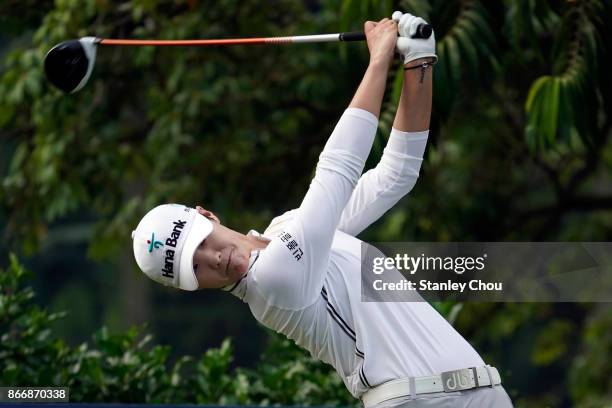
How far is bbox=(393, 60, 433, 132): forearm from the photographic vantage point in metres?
4.05

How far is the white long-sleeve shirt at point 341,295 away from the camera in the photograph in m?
3.84

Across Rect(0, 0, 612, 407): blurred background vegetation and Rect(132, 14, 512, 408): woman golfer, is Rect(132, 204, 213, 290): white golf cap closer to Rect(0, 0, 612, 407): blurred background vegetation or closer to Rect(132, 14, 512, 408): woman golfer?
Rect(132, 14, 512, 408): woman golfer

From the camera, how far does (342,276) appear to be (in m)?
4.11

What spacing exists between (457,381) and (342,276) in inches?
19.4

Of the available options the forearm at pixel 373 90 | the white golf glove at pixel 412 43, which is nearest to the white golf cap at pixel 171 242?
the forearm at pixel 373 90

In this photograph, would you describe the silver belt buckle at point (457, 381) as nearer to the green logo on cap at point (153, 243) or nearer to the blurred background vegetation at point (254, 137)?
the green logo on cap at point (153, 243)

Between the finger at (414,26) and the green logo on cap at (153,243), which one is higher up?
the finger at (414,26)

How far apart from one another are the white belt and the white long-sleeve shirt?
2cm

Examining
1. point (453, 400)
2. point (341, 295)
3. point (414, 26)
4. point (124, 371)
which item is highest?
point (414, 26)

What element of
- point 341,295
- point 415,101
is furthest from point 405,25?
point 341,295

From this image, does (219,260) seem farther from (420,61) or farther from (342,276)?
(420,61)

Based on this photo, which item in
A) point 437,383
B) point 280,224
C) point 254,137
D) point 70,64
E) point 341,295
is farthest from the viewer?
point 254,137

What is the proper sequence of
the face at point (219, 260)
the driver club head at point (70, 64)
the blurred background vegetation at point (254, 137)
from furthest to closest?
the blurred background vegetation at point (254, 137), the driver club head at point (70, 64), the face at point (219, 260)

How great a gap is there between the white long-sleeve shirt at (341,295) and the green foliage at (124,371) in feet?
6.47
